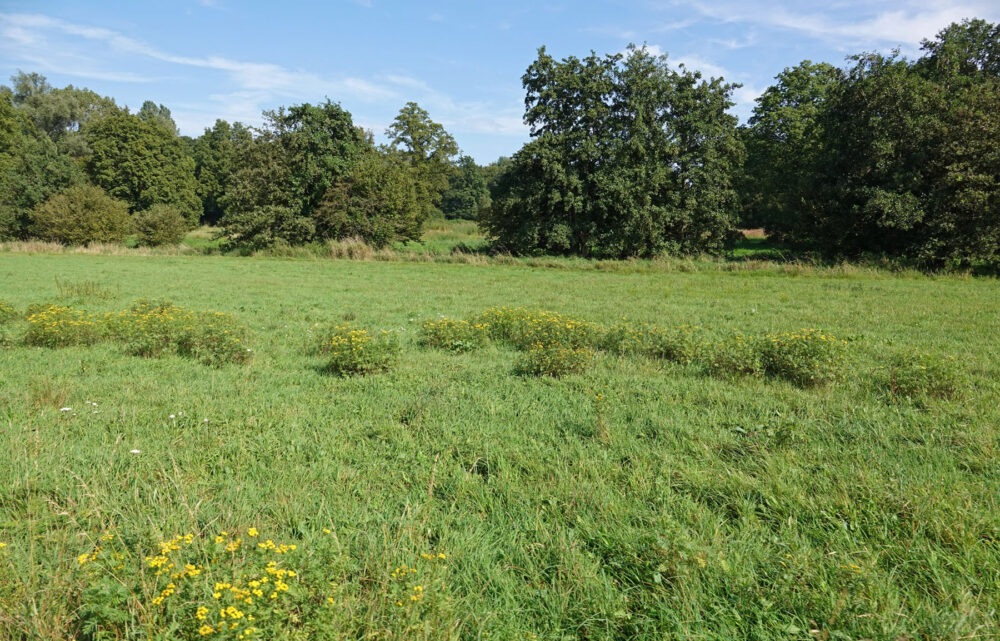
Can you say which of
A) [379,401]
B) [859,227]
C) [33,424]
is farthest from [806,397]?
[859,227]

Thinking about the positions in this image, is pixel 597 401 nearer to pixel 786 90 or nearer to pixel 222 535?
pixel 222 535

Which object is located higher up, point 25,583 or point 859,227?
point 859,227

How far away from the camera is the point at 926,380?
6082 mm

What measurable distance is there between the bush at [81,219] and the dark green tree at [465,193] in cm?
5421

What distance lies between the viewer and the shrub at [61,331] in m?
8.59

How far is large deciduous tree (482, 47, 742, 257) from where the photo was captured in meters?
32.4

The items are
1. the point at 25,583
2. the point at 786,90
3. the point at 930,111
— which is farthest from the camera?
the point at 786,90

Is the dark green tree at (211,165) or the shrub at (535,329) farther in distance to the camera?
the dark green tree at (211,165)

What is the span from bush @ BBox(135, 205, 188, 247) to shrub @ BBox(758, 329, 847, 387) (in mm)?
45970

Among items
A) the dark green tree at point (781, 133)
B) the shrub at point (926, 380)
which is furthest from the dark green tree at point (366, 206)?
the shrub at point (926, 380)

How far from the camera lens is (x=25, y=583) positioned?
8.50 ft

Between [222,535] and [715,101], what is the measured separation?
37.5 m

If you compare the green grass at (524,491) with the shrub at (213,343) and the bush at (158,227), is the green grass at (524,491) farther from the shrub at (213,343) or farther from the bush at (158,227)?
the bush at (158,227)

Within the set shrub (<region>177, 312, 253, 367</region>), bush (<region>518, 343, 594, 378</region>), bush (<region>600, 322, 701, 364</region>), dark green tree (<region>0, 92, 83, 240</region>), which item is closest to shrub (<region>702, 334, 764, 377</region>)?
bush (<region>600, 322, 701, 364</region>)
